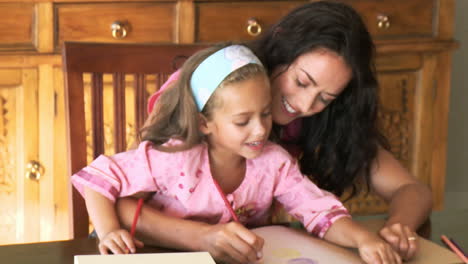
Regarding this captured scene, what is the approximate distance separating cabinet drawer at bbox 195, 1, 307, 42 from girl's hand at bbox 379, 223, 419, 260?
1.22 meters

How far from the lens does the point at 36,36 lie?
6.59 feet

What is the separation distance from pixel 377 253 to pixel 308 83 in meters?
0.38

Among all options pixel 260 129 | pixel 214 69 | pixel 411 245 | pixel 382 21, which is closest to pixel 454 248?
pixel 411 245

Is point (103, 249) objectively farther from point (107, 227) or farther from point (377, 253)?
point (377, 253)

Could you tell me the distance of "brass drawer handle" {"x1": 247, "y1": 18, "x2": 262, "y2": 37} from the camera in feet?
7.04

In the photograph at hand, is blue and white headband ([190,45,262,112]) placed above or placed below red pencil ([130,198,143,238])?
above

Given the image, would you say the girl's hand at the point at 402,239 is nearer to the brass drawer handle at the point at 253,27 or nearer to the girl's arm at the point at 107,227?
the girl's arm at the point at 107,227

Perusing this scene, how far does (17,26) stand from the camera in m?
2.00

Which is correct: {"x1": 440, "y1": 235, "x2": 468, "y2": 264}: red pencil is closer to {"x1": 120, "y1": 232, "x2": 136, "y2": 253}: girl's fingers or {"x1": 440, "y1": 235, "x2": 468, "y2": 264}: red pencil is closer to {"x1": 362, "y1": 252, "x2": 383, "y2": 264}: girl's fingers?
{"x1": 362, "y1": 252, "x2": 383, "y2": 264}: girl's fingers

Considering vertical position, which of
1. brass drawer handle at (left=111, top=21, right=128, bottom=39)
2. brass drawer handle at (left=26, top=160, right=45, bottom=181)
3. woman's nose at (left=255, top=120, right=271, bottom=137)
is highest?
brass drawer handle at (left=111, top=21, right=128, bottom=39)

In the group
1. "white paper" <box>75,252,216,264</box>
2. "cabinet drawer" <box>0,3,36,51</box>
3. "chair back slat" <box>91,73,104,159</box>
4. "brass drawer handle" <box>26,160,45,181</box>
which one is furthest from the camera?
"brass drawer handle" <box>26,160,45,181</box>

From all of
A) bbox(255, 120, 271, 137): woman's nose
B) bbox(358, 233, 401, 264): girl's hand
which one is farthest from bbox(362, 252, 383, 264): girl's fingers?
bbox(255, 120, 271, 137): woman's nose

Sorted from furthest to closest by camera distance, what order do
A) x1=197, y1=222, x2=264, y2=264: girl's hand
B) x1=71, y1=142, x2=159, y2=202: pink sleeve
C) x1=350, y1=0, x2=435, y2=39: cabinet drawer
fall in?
x1=350, y1=0, x2=435, y2=39: cabinet drawer
x1=71, y1=142, x2=159, y2=202: pink sleeve
x1=197, y1=222, x2=264, y2=264: girl's hand

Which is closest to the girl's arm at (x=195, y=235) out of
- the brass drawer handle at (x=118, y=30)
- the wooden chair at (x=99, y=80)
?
the wooden chair at (x=99, y=80)
